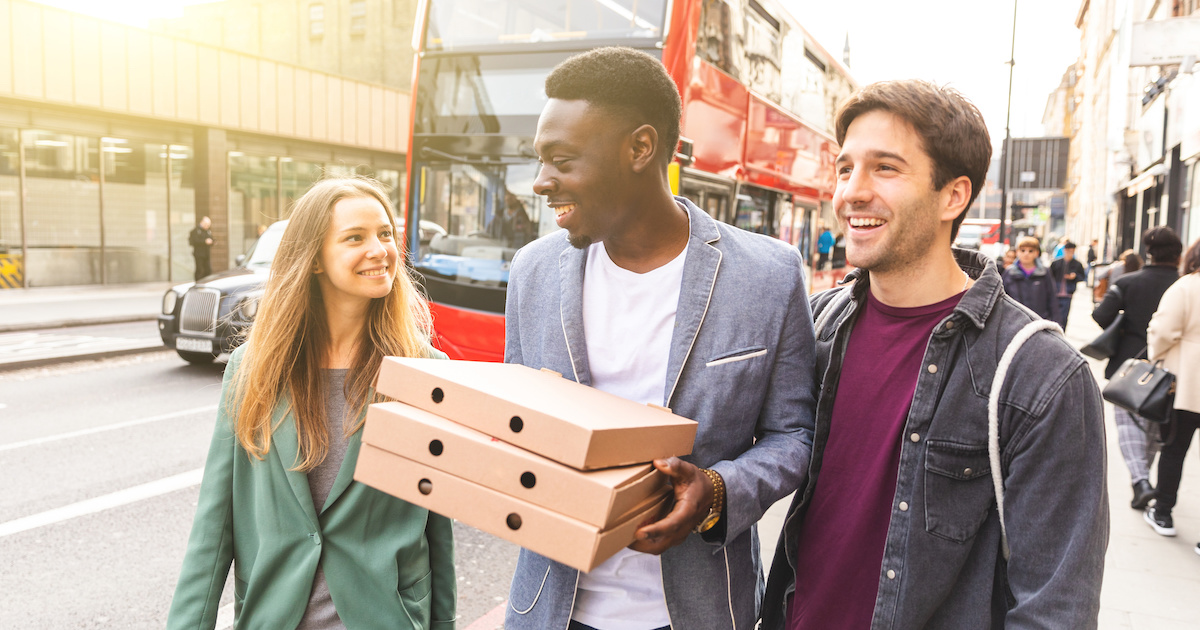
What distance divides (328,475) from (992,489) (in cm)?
150

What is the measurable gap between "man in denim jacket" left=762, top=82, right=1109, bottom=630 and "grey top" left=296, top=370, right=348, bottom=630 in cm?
108

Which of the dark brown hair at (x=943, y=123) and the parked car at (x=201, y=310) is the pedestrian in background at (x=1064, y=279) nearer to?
the parked car at (x=201, y=310)

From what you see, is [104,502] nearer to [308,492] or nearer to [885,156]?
[308,492]

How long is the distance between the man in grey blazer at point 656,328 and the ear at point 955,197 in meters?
0.33

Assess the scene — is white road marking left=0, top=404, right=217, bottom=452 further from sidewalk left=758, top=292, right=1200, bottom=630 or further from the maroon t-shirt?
the maroon t-shirt

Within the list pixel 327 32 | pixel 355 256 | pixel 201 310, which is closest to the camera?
pixel 355 256

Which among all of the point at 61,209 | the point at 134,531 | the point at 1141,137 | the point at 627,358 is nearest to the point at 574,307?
the point at 627,358

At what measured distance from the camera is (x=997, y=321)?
1.63 metres

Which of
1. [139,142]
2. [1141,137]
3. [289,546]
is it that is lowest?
[289,546]

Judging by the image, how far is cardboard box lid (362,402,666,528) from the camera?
4.02 feet

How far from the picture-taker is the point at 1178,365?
4926 mm

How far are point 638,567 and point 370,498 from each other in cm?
70

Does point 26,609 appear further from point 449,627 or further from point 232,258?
point 232,258

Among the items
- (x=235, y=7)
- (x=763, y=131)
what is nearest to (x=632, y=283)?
(x=763, y=131)
